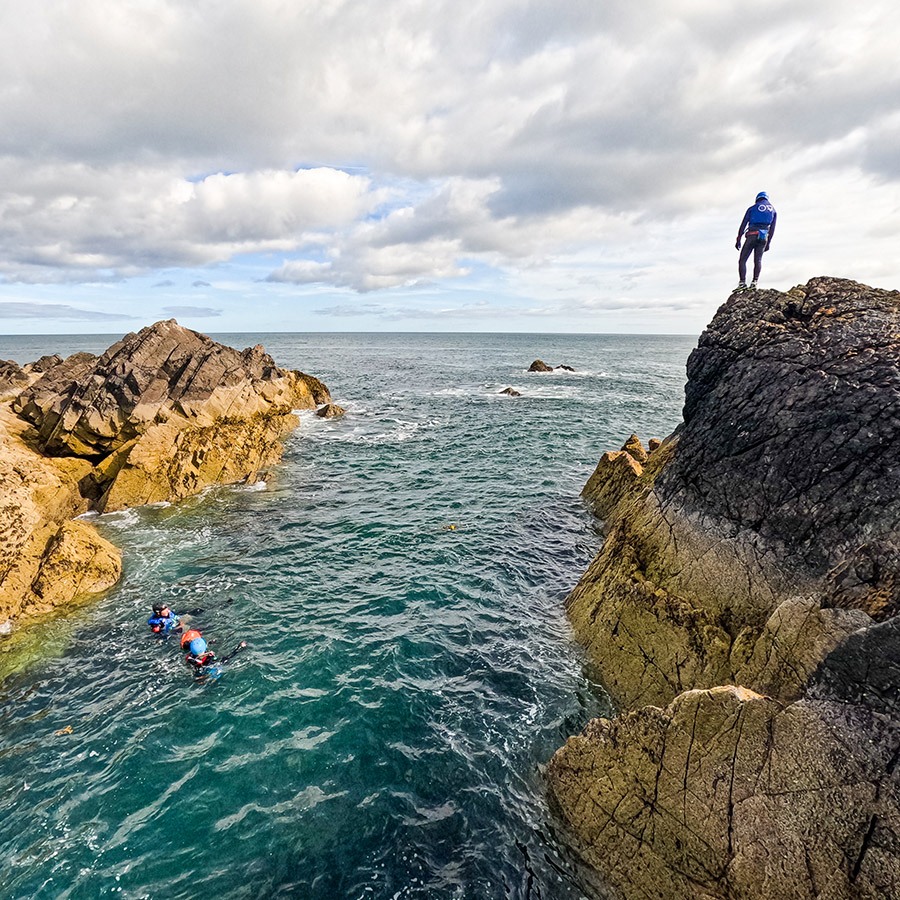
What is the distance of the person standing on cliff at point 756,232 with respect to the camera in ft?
53.9

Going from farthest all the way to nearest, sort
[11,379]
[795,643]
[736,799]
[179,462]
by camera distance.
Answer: [11,379]
[179,462]
[795,643]
[736,799]

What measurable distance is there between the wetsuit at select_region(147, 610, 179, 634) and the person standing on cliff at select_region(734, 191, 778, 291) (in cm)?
2222

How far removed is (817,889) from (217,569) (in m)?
20.8

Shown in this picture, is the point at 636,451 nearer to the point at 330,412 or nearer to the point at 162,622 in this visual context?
the point at 162,622

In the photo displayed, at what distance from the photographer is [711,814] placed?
8.62 meters

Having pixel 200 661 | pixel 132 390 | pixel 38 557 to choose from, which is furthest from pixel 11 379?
pixel 200 661

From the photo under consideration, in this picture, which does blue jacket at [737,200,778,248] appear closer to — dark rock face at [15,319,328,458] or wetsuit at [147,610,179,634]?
wetsuit at [147,610,179,634]

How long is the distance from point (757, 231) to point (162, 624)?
23.7 meters

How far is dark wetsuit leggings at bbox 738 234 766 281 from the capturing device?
16.7 metres

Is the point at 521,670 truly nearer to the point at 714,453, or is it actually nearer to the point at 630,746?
the point at 630,746

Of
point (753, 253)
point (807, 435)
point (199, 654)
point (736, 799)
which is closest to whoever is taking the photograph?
point (736, 799)

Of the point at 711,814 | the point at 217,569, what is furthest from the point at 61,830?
the point at 711,814

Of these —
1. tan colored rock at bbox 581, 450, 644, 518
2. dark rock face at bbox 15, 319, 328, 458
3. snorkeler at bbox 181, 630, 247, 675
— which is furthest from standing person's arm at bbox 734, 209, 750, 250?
dark rock face at bbox 15, 319, 328, 458

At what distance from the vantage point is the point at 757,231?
16.5 meters
